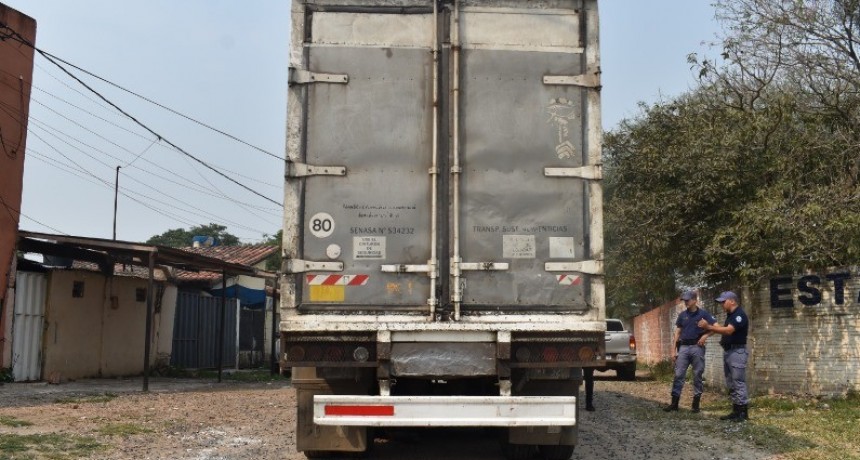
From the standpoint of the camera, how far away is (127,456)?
7.94 m

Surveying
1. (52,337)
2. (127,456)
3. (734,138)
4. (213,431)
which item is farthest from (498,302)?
(52,337)

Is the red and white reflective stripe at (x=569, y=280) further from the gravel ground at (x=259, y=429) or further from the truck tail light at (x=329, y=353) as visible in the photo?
the gravel ground at (x=259, y=429)

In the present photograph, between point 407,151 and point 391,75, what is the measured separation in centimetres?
63

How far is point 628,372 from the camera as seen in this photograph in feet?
65.1

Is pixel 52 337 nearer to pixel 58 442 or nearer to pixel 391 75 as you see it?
pixel 58 442

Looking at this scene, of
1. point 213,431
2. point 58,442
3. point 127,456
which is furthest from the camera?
point 213,431

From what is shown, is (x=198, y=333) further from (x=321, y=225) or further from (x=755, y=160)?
(x=321, y=225)

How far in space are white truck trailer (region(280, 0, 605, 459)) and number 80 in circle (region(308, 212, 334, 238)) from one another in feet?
0.04

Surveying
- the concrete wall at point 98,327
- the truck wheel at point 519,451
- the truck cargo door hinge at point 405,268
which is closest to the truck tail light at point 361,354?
the truck cargo door hinge at point 405,268

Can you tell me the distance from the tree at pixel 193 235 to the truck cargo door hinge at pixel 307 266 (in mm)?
63990

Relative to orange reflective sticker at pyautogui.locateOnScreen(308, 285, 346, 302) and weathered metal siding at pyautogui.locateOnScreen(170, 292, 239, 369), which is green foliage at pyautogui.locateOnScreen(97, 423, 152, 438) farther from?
weathered metal siding at pyautogui.locateOnScreen(170, 292, 239, 369)

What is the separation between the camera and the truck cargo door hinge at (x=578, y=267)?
6688 mm

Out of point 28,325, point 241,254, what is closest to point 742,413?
point 28,325

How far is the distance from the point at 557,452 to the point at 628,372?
42.8 feet
